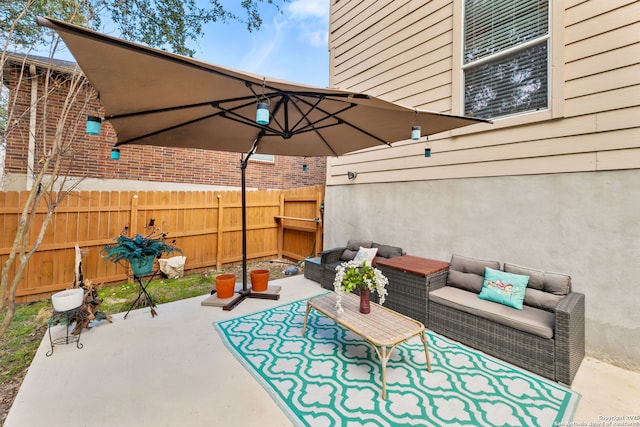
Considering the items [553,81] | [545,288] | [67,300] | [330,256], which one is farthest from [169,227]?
[553,81]

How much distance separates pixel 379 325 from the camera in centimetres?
247

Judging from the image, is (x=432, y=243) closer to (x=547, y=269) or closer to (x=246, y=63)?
(x=547, y=269)

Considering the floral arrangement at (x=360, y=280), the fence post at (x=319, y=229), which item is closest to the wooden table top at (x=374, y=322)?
the floral arrangement at (x=360, y=280)

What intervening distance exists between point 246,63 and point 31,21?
3759 millimetres

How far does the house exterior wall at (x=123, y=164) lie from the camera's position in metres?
5.11

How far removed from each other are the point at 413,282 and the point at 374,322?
109cm

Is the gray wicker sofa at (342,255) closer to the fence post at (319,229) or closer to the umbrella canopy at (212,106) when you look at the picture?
the fence post at (319,229)

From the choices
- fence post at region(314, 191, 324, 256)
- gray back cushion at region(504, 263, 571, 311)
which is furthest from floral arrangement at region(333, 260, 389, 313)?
fence post at region(314, 191, 324, 256)

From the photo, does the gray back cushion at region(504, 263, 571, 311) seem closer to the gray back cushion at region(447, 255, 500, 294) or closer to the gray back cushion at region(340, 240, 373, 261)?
the gray back cushion at region(447, 255, 500, 294)

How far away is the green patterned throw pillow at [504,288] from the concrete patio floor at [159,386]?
0.78 m

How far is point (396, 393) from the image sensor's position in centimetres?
214

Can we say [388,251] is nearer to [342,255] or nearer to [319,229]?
[342,255]

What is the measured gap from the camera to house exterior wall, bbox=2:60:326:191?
5.11m

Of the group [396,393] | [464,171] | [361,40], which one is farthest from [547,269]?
[361,40]
